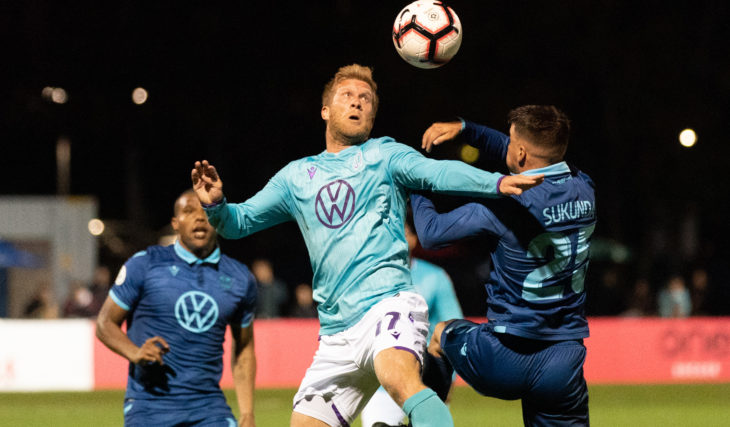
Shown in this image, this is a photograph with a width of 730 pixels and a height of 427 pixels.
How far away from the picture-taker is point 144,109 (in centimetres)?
3634

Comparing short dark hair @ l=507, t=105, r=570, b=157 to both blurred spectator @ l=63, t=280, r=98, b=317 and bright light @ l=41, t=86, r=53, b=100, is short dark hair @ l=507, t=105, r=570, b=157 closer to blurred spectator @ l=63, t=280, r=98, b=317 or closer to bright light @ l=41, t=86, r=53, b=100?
blurred spectator @ l=63, t=280, r=98, b=317

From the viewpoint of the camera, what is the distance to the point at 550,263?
5719mm

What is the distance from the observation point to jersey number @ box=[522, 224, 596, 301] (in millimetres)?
5691

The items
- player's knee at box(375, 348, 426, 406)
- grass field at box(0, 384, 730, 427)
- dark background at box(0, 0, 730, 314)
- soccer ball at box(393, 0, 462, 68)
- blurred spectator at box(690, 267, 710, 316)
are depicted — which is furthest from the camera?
dark background at box(0, 0, 730, 314)

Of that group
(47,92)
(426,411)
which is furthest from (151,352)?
(47,92)

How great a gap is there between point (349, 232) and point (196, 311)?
5.26ft

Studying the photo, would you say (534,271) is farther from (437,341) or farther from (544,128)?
(437,341)

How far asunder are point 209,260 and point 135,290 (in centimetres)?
51

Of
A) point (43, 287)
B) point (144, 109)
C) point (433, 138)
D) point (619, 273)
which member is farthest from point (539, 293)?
point (144, 109)

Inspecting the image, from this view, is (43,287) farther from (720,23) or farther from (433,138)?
(720,23)

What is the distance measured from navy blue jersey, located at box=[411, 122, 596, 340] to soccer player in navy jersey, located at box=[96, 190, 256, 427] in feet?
6.27

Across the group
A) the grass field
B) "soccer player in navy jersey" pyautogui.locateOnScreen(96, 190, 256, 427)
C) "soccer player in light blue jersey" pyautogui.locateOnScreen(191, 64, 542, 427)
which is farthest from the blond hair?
the grass field

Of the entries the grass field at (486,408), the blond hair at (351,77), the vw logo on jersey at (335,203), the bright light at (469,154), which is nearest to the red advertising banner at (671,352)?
the grass field at (486,408)

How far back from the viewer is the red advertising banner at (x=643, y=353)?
18.9 metres
